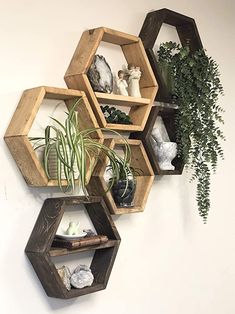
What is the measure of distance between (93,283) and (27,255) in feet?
1.04

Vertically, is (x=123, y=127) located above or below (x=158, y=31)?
below

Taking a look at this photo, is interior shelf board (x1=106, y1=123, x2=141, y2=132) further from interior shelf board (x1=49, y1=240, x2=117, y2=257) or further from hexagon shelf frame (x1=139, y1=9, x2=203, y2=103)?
interior shelf board (x1=49, y1=240, x2=117, y2=257)

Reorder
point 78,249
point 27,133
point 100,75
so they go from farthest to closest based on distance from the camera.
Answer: point 100,75 → point 78,249 → point 27,133

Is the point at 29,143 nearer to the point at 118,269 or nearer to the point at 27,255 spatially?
the point at 27,255

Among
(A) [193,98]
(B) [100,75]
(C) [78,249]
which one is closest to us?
(C) [78,249]

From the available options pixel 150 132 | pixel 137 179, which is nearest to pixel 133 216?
pixel 137 179

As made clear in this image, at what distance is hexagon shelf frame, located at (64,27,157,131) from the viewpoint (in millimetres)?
1885

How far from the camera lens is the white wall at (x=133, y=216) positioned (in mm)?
1741

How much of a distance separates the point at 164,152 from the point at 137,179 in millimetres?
190

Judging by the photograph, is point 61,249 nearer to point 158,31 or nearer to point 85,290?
point 85,290

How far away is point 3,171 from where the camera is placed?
1714 millimetres

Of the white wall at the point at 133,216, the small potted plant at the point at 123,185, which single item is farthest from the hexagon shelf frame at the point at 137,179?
the white wall at the point at 133,216

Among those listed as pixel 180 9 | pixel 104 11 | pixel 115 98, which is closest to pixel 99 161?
pixel 115 98

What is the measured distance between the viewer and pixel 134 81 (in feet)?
6.96
